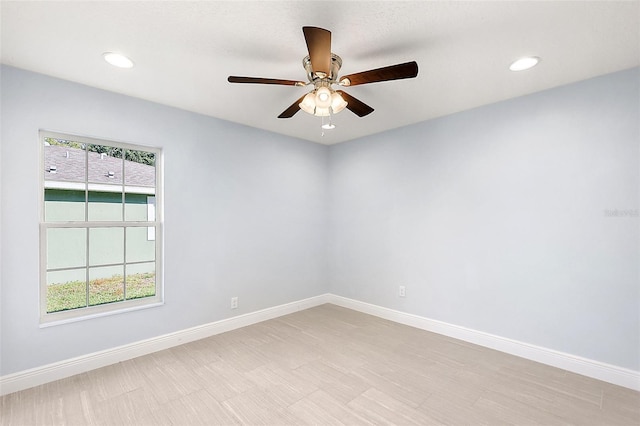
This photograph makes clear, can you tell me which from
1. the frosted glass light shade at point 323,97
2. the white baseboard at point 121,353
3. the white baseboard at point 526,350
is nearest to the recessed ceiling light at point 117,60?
the frosted glass light shade at point 323,97

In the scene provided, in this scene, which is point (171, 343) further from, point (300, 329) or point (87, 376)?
point (300, 329)

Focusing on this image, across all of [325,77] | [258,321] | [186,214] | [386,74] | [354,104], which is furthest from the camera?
[258,321]

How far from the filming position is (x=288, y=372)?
2588mm

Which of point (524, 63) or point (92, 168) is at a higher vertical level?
point (524, 63)

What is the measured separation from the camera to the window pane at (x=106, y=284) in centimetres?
280

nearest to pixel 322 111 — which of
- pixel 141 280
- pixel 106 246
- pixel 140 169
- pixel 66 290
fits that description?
pixel 140 169

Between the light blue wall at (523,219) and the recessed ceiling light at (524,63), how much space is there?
0.66m

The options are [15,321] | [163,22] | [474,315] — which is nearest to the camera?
[163,22]

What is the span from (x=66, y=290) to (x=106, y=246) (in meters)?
0.48

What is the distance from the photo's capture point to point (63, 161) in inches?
103

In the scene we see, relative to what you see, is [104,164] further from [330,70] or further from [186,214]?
[330,70]

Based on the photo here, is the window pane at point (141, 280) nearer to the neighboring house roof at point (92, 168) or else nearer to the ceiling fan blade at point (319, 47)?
the neighboring house roof at point (92, 168)

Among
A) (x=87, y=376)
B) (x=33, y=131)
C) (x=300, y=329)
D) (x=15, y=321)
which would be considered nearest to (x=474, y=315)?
(x=300, y=329)

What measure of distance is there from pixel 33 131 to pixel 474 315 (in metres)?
4.46
